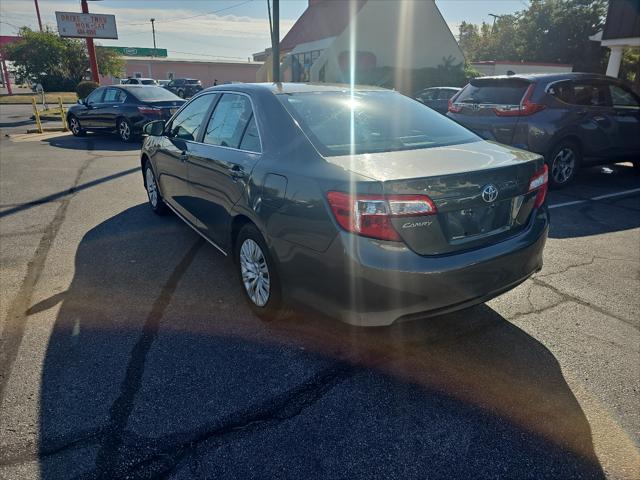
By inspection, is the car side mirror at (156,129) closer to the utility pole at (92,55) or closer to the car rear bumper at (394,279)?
the car rear bumper at (394,279)

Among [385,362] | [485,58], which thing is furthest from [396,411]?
[485,58]

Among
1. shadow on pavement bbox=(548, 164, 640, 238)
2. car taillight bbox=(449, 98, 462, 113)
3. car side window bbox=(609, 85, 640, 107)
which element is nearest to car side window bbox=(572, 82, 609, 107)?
car side window bbox=(609, 85, 640, 107)

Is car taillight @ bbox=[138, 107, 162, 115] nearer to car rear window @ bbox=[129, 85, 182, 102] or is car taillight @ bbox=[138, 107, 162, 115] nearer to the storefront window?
car rear window @ bbox=[129, 85, 182, 102]

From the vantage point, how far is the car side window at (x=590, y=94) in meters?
6.79

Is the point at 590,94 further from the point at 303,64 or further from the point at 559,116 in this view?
the point at 303,64

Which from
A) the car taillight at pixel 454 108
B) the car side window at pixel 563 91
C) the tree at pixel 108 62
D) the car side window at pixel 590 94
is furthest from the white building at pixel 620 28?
the tree at pixel 108 62

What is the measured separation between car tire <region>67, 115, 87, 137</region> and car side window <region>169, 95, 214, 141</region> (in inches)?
420

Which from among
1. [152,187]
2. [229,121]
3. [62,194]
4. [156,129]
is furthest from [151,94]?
[229,121]

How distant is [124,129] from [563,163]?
10.8m

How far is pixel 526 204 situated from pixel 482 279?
654mm

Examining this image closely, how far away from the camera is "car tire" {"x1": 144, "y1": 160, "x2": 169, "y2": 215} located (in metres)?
5.54

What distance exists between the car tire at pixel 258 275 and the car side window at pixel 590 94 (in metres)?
5.93

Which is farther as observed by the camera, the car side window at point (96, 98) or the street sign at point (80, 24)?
the street sign at point (80, 24)

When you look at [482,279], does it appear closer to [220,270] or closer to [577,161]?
[220,270]
